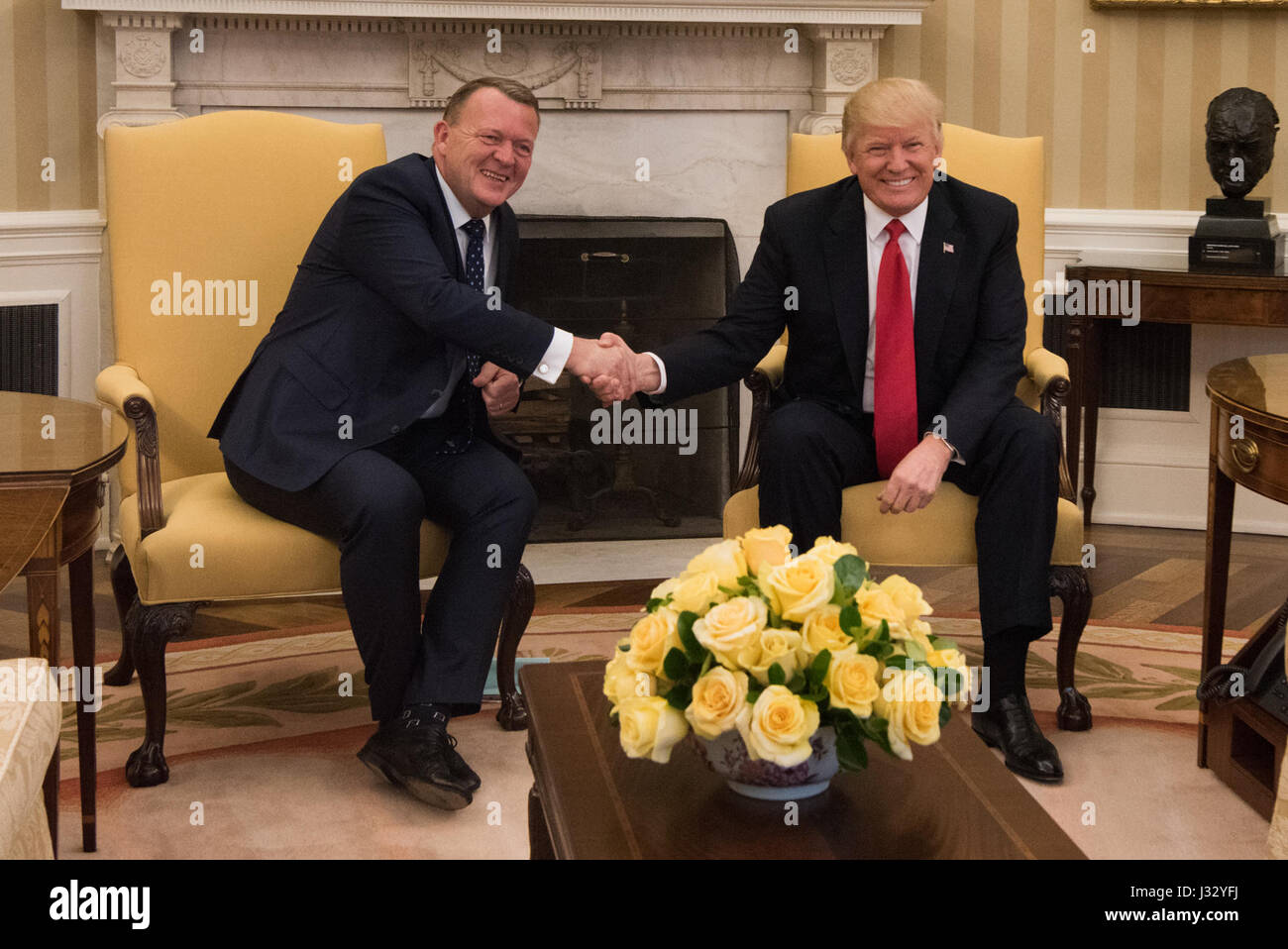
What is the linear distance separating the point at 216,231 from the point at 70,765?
3.48 ft

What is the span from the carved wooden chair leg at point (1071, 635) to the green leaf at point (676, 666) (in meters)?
1.30

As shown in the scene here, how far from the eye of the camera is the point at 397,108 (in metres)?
4.17

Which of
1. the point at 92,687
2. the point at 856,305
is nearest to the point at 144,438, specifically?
the point at 92,687

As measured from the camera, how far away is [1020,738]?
2.57 metres

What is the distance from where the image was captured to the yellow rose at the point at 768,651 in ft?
4.83

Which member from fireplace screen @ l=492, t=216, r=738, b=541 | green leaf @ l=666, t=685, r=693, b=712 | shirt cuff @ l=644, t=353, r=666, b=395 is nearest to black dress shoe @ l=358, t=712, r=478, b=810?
shirt cuff @ l=644, t=353, r=666, b=395

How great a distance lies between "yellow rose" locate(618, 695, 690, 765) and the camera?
1511 millimetres

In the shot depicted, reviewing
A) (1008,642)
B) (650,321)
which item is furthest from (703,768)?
(650,321)

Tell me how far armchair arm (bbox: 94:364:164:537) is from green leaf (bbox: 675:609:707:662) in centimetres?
131

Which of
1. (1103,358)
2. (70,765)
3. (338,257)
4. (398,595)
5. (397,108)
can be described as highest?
Result: (397,108)

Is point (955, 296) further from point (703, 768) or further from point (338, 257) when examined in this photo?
point (703, 768)

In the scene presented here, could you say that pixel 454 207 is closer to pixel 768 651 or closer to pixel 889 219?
pixel 889 219

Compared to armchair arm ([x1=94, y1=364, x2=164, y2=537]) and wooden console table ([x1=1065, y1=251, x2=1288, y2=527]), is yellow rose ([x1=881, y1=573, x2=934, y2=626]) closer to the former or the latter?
armchair arm ([x1=94, y1=364, x2=164, y2=537])

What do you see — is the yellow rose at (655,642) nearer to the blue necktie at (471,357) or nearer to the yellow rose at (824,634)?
the yellow rose at (824,634)
